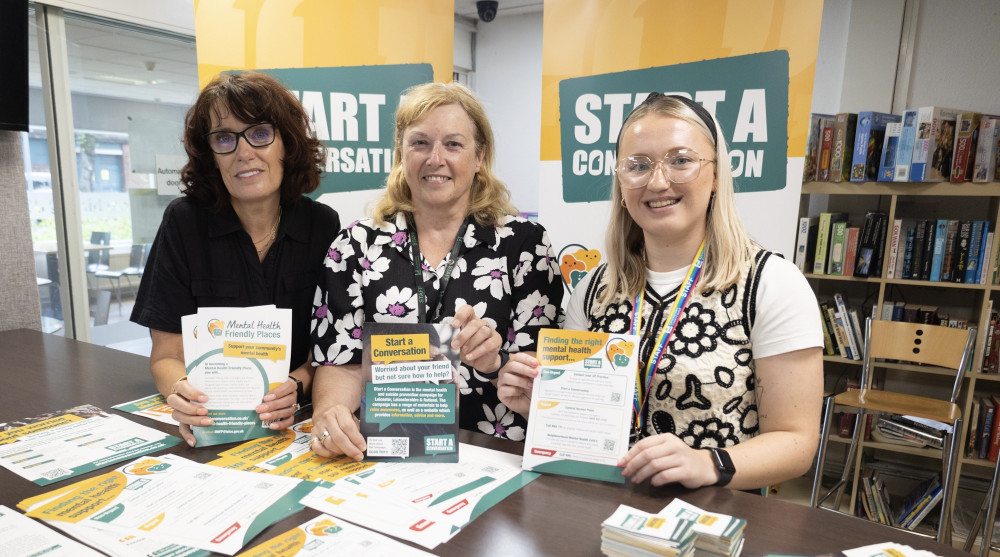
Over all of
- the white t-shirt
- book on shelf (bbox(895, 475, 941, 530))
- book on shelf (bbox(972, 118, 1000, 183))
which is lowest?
book on shelf (bbox(895, 475, 941, 530))

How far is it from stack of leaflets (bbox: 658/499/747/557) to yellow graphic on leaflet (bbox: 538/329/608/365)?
370mm

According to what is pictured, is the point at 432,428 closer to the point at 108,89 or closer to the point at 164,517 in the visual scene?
the point at 164,517

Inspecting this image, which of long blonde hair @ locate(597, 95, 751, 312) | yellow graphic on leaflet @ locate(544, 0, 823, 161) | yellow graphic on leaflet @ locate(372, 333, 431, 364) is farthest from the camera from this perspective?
yellow graphic on leaflet @ locate(544, 0, 823, 161)

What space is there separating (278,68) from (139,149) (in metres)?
1.36

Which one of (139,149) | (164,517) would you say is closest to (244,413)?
(164,517)

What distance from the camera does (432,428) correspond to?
4.33ft

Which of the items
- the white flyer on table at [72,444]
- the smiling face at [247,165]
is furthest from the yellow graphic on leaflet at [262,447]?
the smiling face at [247,165]

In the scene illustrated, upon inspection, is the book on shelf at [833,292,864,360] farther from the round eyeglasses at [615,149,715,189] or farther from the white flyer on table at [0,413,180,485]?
the white flyer on table at [0,413,180,485]

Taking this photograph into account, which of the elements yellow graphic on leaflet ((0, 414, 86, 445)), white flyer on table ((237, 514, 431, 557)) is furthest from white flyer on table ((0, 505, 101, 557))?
yellow graphic on leaflet ((0, 414, 86, 445))

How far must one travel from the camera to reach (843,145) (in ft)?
11.5

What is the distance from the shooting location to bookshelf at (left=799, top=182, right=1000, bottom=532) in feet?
10.7

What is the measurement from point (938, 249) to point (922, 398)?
0.90m

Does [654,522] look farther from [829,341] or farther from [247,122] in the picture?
[829,341]

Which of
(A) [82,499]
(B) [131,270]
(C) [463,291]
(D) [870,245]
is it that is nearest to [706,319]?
(C) [463,291]
